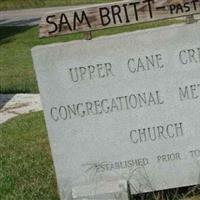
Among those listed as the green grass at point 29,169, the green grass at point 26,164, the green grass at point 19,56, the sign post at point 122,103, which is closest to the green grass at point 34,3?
the green grass at point 19,56

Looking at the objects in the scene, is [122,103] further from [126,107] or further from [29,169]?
[29,169]

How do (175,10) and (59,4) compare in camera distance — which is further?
(59,4)

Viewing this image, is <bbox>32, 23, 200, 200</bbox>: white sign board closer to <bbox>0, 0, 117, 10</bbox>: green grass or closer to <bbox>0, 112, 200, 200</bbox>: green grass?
<bbox>0, 112, 200, 200</bbox>: green grass

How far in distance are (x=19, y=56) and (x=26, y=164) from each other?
1669 cm

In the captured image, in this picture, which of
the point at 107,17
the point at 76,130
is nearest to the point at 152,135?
the point at 76,130

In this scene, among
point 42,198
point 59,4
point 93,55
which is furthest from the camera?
point 59,4

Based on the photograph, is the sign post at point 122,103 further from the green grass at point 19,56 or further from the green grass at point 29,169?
the green grass at point 19,56

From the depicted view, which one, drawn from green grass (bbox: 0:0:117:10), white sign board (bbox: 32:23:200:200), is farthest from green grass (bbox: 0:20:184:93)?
white sign board (bbox: 32:23:200:200)

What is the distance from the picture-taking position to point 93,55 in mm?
4941

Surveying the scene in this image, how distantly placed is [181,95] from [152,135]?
358 millimetres

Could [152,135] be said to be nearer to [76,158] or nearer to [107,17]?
[76,158]

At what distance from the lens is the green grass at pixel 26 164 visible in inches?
219

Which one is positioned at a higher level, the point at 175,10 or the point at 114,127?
the point at 175,10

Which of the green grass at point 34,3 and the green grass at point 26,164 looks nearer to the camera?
the green grass at point 26,164
